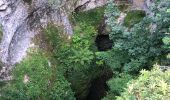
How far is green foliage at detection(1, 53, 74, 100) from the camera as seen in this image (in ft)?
29.5

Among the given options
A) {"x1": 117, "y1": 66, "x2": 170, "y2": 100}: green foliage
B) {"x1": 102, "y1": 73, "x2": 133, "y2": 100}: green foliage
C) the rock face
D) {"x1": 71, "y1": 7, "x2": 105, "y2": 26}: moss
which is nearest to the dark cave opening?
{"x1": 71, "y1": 7, "x2": 105, "y2": 26}: moss

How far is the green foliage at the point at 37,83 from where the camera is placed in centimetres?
898

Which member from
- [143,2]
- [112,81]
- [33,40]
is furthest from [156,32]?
[33,40]

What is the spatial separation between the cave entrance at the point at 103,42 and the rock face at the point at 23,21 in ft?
3.63

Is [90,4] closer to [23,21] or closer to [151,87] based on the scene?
[23,21]

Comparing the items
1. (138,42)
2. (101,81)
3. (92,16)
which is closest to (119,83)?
(138,42)

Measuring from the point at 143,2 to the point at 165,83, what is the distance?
6.52m

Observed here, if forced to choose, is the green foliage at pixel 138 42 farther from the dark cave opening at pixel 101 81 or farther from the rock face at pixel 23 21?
the dark cave opening at pixel 101 81

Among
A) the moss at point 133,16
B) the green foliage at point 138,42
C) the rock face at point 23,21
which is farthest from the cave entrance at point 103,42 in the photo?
the green foliage at point 138,42

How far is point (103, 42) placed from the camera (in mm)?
10805

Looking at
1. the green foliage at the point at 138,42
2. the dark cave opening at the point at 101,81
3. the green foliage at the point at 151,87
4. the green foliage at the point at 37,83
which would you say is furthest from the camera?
the dark cave opening at the point at 101,81

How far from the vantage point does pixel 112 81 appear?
8.51 metres

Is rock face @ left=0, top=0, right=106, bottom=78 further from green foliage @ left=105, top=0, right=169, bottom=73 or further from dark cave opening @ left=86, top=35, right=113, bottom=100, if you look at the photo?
green foliage @ left=105, top=0, right=169, bottom=73

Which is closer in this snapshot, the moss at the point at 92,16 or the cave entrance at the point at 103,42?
the moss at the point at 92,16
